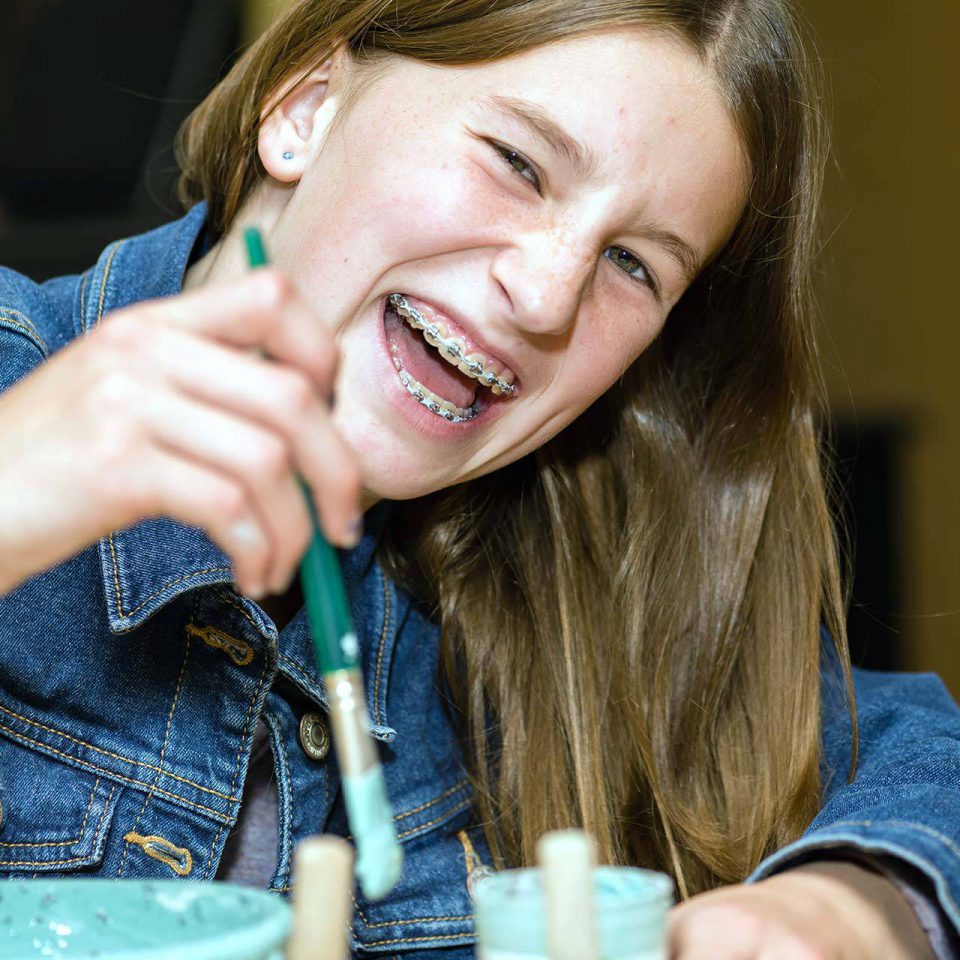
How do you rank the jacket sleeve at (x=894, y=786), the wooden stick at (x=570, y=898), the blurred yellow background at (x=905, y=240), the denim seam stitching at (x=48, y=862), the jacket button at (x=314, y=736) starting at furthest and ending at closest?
the blurred yellow background at (x=905, y=240)
the jacket button at (x=314, y=736)
the denim seam stitching at (x=48, y=862)
the jacket sleeve at (x=894, y=786)
the wooden stick at (x=570, y=898)

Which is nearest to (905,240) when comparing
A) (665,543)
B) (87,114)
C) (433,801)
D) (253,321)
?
(87,114)

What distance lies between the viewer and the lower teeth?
0.93 m

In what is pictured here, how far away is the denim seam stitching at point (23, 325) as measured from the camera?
0.91m

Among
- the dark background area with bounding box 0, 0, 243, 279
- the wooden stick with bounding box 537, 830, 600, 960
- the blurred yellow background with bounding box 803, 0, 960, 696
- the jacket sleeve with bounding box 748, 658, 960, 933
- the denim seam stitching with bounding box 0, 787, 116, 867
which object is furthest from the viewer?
the blurred yellow background with bounding box 803, 0, 960, 696

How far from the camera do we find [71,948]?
47 centimetres

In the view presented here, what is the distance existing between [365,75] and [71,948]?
677 millimetres

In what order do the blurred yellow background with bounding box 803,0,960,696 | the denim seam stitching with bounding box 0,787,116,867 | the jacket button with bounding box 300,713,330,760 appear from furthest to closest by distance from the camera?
the blurred yellow background with bounding box 803,0,960,696 < the jacket button with bounding box 300,713,330,760 < the denim seam stitching with bounding box 0,787,116,867

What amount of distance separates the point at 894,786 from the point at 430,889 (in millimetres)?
351

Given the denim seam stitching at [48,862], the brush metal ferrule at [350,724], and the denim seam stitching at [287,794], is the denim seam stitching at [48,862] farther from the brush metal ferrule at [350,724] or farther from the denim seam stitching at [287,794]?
the brush metal ferrule at [350,724]

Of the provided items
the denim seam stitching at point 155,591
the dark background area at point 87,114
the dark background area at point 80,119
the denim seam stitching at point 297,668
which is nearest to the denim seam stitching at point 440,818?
the denim seam stitching at point 297,668

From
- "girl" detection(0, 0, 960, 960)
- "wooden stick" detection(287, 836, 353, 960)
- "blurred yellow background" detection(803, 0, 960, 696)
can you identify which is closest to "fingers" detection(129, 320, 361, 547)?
"wooden stick" detection(287, 836, 353, 960)

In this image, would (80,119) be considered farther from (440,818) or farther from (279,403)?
(279,403)

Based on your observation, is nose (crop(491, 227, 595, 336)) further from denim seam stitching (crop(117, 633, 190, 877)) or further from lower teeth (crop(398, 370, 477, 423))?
denim seam stitching (crop(117, 633, 190, 877))

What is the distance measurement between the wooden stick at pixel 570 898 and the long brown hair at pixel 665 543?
573 millimetres
